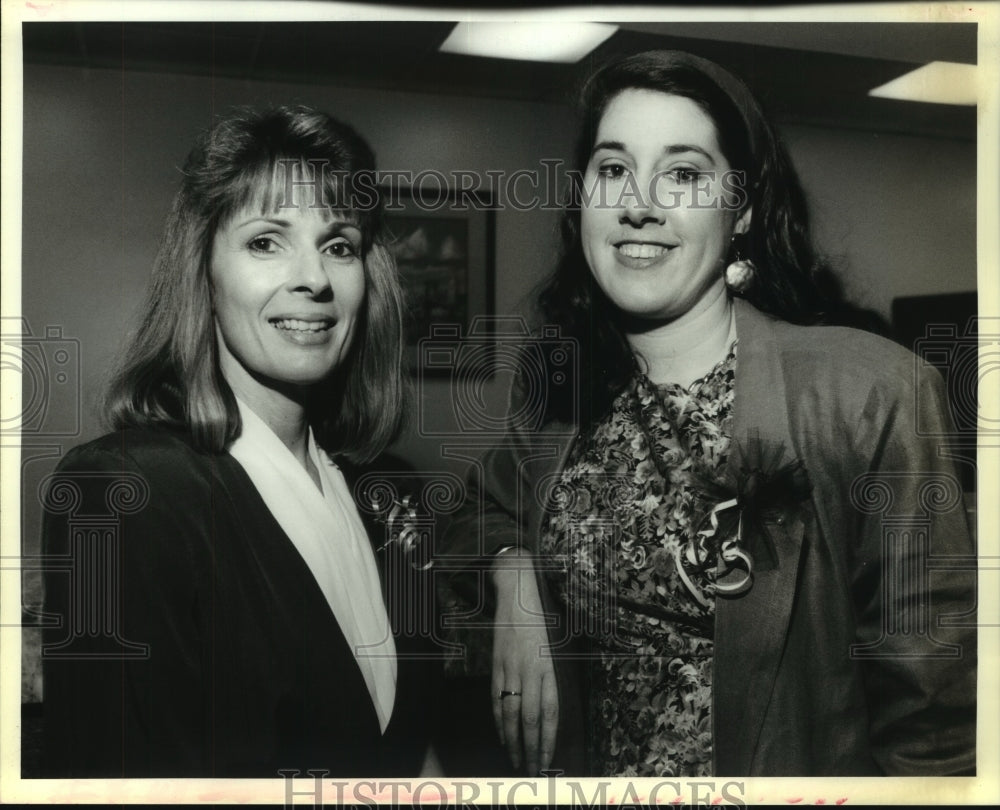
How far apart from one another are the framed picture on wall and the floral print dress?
19.2 inches

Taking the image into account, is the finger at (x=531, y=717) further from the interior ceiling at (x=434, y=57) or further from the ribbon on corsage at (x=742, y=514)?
the interior ceiling at (x=434, y=57)

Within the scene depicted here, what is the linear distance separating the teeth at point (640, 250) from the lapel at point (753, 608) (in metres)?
0.26

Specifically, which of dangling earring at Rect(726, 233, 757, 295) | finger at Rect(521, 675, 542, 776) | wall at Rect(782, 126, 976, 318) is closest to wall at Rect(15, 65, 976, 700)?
wall at Rect(782, 126, 976, 318)

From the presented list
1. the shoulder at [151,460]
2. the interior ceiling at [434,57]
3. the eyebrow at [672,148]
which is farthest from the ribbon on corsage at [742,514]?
the shoulder at [151,460]

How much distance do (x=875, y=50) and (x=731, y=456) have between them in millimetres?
1236

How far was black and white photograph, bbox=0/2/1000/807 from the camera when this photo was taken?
2.69 metres

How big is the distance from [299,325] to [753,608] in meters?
1.47

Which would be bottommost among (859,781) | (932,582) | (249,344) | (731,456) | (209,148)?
(859,781)

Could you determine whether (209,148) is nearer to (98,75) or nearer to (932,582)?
(98,75)

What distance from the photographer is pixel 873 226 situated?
277cm

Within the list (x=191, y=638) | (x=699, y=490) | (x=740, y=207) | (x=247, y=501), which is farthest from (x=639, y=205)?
(x=191, y=638)

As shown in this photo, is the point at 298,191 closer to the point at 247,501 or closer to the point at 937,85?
the point at 247,501

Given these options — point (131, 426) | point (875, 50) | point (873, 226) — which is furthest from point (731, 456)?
point (131, 426)

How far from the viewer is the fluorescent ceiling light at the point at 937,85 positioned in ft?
9.15
